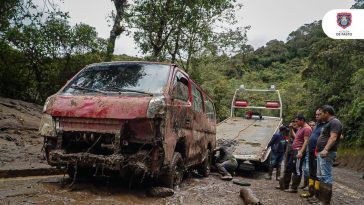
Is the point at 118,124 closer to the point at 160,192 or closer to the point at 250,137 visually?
the point at 160,192

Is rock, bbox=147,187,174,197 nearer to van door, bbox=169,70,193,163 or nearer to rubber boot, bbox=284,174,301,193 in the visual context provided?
van door, bbox=169,70,193,163

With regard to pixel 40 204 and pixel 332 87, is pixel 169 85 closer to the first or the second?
pixel 40 204

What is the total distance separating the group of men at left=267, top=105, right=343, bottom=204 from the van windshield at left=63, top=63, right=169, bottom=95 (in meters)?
2.95

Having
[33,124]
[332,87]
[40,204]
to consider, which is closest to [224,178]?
[40,204]

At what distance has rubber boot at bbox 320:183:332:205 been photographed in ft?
20.7

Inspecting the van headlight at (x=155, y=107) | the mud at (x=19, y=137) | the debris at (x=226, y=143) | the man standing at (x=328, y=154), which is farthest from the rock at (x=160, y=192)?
the debris at (x=226, y=143)

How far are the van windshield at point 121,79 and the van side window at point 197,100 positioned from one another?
1.38m

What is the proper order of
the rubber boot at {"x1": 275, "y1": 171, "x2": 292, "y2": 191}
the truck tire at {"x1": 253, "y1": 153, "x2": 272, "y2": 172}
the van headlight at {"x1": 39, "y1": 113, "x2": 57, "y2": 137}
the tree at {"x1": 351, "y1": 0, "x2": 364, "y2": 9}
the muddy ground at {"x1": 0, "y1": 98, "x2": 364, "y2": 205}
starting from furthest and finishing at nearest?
the tree at {"x1": 351, "y1": 0, "x2": 364, "y2": 9}, the truck tire at {"x1": 253, "y1": 153, "x2": 272, "y2": 172}, the rubber boot at {"x1": 275, "y1": 171, "x2": 292, "y2": 191}, the van headlight at {"x1": 39, "y1": 113, "x2": 57, "y2": 137}, the muddy ground at {"x1": 0, "y1": 98, "x2": 364, "y2": 205}

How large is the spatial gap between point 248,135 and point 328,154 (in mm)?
6278

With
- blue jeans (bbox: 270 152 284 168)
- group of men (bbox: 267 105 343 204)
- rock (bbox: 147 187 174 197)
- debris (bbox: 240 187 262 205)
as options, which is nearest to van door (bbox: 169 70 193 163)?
rock (bbox: 147 187 174 197)

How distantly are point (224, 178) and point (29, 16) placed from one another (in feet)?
20.9

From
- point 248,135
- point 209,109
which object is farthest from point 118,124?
point 248,135

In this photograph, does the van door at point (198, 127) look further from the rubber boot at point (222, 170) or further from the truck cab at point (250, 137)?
the truck cab at point (250, 137)

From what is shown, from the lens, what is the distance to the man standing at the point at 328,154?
6234mm
